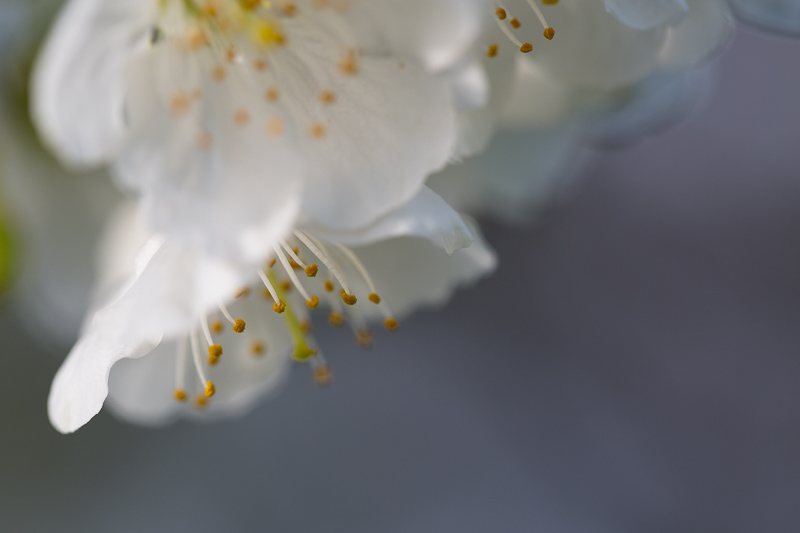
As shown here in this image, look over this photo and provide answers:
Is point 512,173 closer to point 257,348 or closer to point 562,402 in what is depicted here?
point 257,348

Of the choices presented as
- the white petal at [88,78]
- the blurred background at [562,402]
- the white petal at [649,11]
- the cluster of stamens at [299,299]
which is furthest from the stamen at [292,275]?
the blurred background at [562,402]

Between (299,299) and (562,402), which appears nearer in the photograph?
(299,299)

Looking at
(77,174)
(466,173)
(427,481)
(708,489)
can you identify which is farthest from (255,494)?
(466,173)

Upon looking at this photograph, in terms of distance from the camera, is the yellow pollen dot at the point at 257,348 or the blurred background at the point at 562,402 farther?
the blurred background at the point at 562,402

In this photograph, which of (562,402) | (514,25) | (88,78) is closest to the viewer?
(88,78)

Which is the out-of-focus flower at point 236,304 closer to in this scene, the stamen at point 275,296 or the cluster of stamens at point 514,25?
the stamen at point 275,296

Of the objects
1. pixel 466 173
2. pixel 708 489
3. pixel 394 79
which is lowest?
pixel 708 489

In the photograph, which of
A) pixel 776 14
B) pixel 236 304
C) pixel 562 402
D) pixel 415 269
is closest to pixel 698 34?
pixel 776 14

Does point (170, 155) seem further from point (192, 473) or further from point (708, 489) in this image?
point (708, 489)
